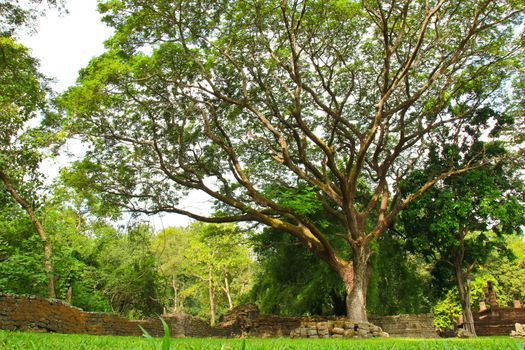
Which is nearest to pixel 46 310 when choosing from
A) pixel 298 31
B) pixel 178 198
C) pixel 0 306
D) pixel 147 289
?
pixel 0 306

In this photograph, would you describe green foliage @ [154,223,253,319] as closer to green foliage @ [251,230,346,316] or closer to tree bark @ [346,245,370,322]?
green foliage @ [251,230,346,316]

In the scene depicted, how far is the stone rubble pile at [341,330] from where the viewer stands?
12586mm

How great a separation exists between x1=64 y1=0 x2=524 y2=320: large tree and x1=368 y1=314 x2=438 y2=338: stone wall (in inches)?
102

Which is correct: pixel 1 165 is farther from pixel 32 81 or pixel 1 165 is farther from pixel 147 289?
pixel 147 289

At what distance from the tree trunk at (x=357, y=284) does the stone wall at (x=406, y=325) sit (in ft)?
8.79

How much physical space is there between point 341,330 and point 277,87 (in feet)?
26.9

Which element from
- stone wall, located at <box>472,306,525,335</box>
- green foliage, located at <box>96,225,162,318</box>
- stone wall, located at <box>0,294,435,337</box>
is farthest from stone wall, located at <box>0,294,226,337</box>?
stone wall, located at <box>472,306,525,335</box>

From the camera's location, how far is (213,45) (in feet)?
40.3

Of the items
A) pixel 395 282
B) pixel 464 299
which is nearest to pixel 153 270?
pixel 395 282

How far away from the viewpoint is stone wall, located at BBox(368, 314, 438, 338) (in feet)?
52.1

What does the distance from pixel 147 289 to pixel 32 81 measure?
597 inches

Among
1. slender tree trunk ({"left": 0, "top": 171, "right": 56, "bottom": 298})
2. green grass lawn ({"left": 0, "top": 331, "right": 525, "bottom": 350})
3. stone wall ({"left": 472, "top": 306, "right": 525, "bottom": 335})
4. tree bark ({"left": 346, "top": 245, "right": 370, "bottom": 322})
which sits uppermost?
slender tree trunk ({"left": 0, "top": 171, "right": 56, "bottom": 298})

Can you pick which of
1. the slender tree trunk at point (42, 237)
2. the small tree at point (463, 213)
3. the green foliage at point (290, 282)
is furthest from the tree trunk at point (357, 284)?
the slender tree trunk at point (42, 237)

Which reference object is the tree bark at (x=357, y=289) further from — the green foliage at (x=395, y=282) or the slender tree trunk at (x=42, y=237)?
→ the slender tree trunk at (x=42, y=237)
